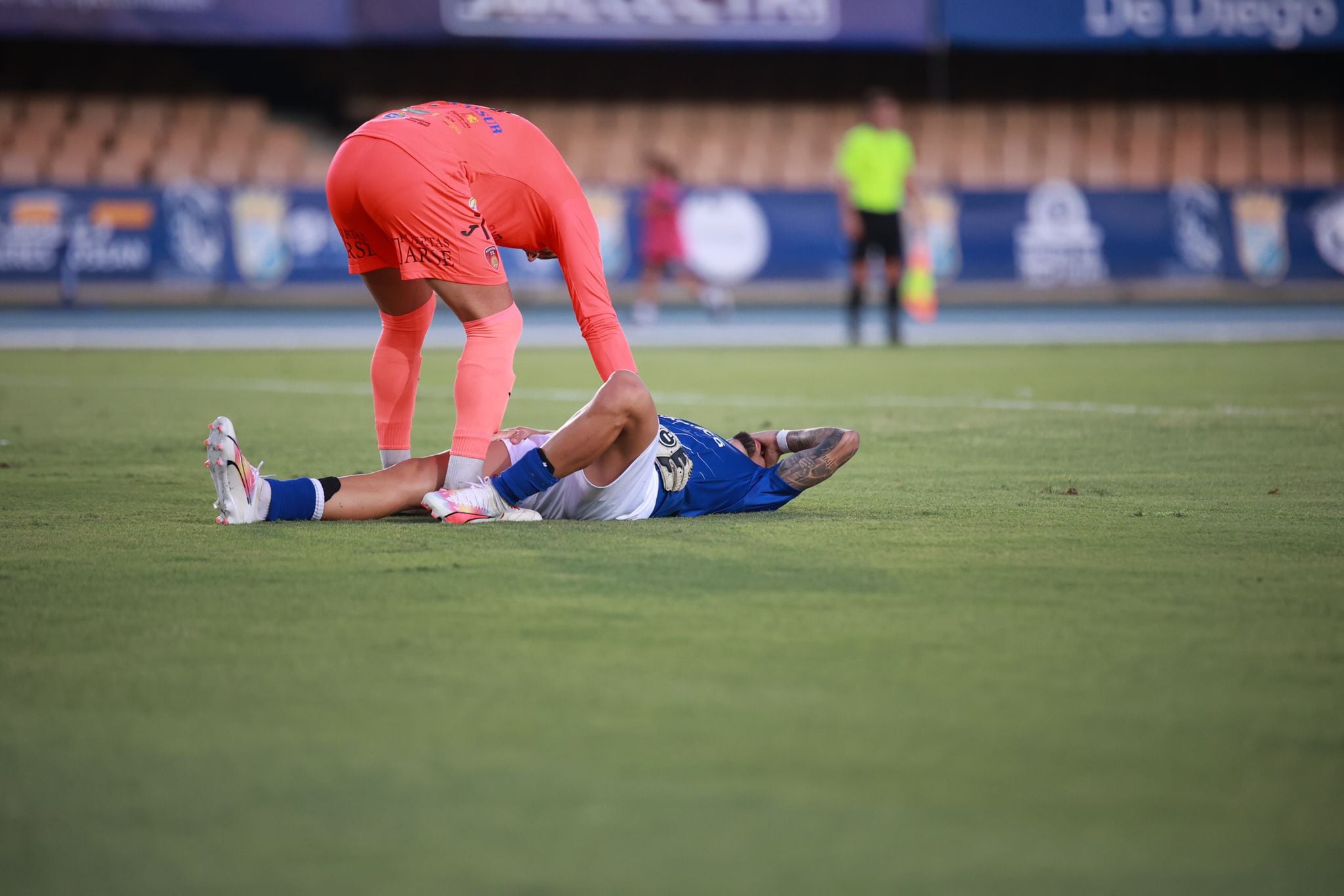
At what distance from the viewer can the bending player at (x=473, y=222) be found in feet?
14.9

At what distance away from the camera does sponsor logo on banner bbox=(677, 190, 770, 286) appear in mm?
20547

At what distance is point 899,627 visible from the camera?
3133 mm

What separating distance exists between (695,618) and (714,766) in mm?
952

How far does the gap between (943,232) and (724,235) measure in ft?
9.65

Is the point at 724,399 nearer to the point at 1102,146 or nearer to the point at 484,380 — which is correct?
the point at 484,380

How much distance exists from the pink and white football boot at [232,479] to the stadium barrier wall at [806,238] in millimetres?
14987

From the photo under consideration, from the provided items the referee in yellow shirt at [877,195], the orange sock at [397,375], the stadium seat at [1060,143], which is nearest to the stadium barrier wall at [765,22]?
the stadium seat at [1060,143]

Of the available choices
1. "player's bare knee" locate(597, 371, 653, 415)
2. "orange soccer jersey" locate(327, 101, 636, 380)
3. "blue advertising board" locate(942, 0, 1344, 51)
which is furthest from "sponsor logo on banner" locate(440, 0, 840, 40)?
"player's bare knee" locate(597, 371, 653, 415)

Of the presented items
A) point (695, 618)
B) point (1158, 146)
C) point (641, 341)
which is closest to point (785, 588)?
point (695, 618)

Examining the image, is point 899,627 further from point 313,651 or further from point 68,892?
point 68,892

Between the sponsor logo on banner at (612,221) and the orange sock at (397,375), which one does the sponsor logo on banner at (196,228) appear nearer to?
the sponsor logo on banner at (612,221)

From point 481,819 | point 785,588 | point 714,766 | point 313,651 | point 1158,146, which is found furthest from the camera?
point 1158,146

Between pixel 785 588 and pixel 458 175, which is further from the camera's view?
pixel 458 175

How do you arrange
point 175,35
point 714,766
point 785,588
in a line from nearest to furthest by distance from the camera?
1. point 714,766
2. point 785,588
3. point 175,35
